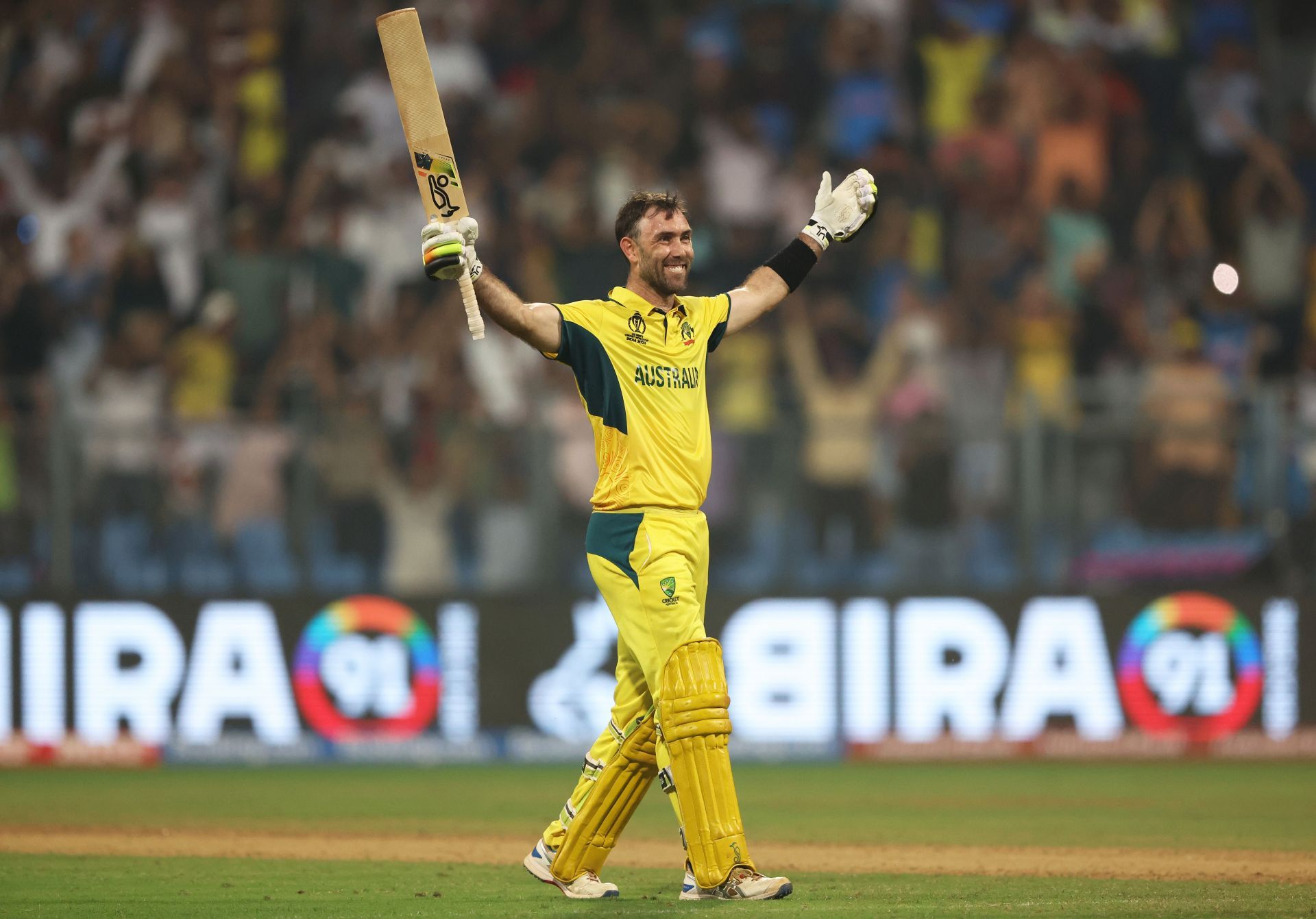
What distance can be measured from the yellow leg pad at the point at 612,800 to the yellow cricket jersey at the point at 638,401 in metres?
0.96

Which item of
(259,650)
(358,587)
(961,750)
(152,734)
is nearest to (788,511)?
(961,750)

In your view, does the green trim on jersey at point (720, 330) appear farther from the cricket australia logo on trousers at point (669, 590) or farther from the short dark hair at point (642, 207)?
the cricket australia logo on trousers at point (669, 590)

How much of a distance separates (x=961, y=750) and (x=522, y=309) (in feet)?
26.9

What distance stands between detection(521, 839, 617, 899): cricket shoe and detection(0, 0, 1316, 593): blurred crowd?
20.2ft

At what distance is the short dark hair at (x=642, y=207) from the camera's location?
762 centimetres

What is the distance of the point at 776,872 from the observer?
28.5 ft

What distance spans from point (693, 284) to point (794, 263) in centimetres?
770

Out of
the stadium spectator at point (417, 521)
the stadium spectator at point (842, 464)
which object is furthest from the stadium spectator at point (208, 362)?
the stadium spectator at point (842, 464)

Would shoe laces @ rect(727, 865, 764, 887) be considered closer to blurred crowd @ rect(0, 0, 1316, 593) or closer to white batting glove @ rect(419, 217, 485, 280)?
white batting glove @ rect(419, 217, 485, 280)

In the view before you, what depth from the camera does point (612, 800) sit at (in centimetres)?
757

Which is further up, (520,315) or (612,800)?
(520,315)

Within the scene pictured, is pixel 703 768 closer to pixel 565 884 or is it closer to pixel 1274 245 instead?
pixel 565 884

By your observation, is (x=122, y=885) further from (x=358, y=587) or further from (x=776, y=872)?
(x=358, y=587)

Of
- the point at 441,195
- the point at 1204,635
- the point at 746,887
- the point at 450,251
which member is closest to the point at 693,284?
the point at 1204,635
